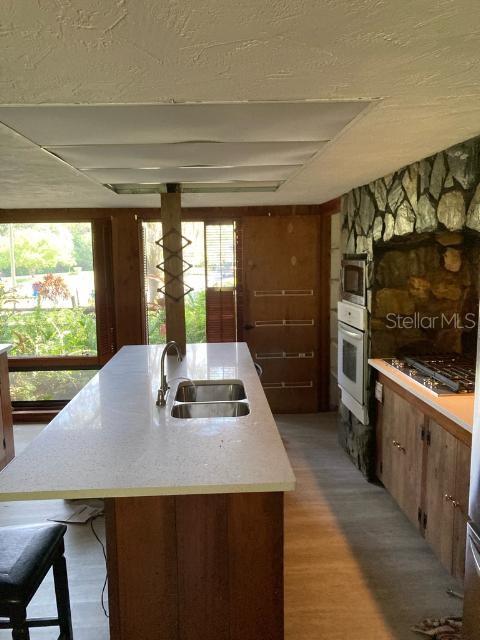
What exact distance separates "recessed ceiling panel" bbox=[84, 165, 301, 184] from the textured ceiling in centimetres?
94

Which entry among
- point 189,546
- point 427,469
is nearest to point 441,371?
point 427,469

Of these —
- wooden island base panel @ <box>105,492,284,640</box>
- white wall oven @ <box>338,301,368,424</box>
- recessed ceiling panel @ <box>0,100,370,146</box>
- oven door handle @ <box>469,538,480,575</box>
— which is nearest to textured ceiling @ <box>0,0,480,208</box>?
recessed ceiling panel @ <box>0,100,370,146</box>

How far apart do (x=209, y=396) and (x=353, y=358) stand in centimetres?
139

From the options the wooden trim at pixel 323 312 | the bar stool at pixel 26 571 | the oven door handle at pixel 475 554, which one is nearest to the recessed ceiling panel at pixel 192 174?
the wooden trim at pixel 323 312

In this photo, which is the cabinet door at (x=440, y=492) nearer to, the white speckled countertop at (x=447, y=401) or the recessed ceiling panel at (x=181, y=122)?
the white speckled countertop at (x=447, y=401)

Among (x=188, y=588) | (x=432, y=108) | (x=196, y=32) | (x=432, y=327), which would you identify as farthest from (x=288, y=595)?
(x=196, y=32)

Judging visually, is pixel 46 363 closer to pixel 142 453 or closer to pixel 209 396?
pixel 209 396

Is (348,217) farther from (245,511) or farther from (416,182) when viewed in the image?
(245,511)

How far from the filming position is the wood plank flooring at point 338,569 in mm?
2154

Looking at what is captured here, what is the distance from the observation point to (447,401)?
7.90ft

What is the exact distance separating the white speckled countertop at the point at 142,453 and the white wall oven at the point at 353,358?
45.0 inches

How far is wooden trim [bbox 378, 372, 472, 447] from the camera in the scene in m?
2.20

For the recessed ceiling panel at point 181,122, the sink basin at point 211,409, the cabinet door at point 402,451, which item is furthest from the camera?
the cabinet door at point 402,451

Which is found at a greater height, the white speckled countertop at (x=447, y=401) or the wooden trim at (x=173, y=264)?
the wooden trim at (x=173, y=264)
